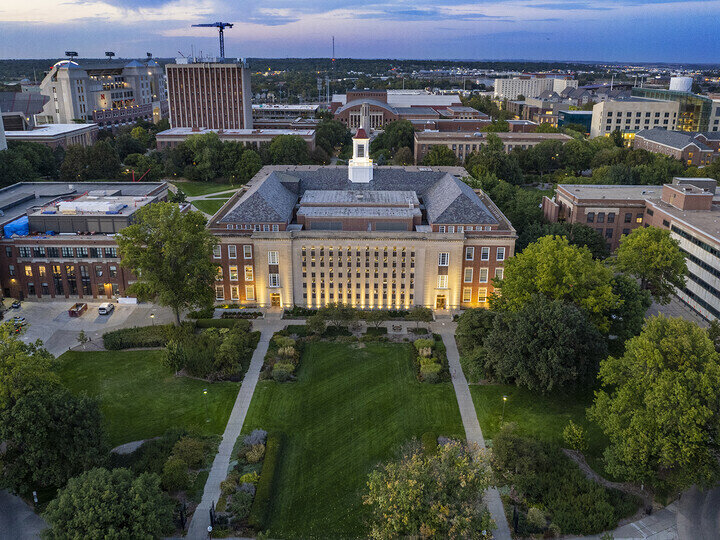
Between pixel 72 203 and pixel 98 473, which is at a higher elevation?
pixel 72 203

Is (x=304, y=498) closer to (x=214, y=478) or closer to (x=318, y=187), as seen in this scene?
(x=214, y=478)

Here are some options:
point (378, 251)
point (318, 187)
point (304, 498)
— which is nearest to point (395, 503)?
point (304, 498)

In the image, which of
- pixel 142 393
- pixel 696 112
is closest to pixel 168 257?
pixel 142 393

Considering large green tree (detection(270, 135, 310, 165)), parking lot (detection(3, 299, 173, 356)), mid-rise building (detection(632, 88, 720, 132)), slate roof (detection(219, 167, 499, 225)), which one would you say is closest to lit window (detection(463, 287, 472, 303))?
slate roof (detection(219, 167, 499, 225))

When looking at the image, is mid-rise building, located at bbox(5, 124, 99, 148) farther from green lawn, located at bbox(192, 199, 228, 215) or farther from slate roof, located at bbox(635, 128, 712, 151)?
slate roof, located at bbox(635, 128, 712, 151)

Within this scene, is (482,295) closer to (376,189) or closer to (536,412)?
(536,412)
